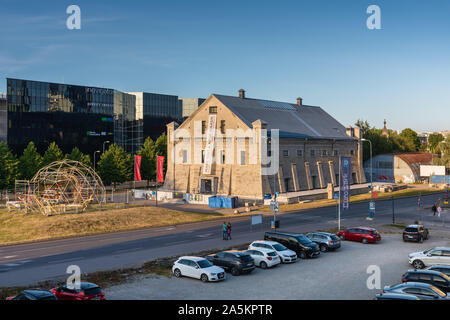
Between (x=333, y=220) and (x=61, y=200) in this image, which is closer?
(x=333, y=220)

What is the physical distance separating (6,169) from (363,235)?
2467 inches

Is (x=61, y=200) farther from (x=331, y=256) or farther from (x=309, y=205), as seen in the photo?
(x=331, y=256)

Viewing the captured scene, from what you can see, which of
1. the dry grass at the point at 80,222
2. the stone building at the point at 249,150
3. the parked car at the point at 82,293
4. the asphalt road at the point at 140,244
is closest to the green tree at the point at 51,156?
the stone building at the point at 249,150

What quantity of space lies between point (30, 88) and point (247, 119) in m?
58.7

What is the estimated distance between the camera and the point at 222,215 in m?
58.8

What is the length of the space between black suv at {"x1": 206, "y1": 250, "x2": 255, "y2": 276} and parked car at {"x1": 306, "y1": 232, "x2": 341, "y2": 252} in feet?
30.3

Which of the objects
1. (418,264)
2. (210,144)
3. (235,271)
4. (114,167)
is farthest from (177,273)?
(114,167)

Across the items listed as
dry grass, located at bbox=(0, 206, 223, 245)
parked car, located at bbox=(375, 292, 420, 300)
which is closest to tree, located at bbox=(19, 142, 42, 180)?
dry grass, located at bbox=(0, 206, 223, 245)

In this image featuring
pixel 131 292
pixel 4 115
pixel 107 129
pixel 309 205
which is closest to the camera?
pixel 131 292

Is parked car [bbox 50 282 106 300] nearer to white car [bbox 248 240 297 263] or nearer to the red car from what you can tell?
white car [bbox 248 240 297 263]

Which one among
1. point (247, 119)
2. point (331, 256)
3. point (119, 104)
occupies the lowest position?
point (331, 256)

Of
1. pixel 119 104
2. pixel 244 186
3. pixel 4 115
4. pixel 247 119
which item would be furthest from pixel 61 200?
pixel 119 104

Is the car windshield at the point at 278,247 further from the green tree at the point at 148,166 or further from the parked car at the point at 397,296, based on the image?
the green tree at the point at 148,166

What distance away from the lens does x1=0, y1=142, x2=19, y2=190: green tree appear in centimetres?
7388
